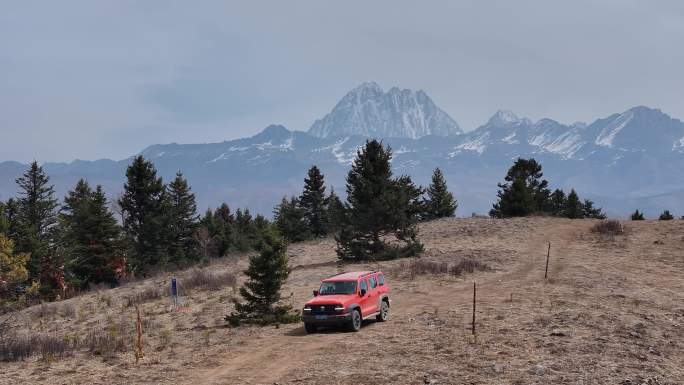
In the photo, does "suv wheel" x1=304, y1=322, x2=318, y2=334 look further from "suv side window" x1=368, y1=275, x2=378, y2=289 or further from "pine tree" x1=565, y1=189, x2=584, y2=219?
"pine tree" x1=565, y1=189, x2=584, y2=219

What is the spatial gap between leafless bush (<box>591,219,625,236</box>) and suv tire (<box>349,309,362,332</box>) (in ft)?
102

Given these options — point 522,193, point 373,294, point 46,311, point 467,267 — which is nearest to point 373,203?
point 467,267

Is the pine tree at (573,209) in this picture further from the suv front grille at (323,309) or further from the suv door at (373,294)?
the suv front grille at (323,309)

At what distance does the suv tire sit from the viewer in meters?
19.5

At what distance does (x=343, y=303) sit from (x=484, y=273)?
15.1 m

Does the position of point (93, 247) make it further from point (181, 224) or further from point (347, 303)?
point (347, 303)

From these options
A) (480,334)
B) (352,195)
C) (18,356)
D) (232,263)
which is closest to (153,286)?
(232,263)

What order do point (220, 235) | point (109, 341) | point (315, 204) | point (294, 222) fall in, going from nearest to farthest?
point (109, 341), point (294, 222), point (220, 235), point (315, 204)

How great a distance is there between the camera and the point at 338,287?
2056cm

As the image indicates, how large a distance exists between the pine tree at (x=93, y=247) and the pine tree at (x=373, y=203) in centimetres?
2438

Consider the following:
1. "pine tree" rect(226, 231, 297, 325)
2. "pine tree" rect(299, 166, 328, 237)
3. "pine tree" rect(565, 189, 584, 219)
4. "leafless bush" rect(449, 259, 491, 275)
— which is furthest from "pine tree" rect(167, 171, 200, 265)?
"pine tree" rect(565, 189, 584, 219)

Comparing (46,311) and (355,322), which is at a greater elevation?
(355,322)

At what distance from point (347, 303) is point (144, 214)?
4511cm

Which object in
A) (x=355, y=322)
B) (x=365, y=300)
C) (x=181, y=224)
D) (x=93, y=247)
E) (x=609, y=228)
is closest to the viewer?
(x=355, y=322)
